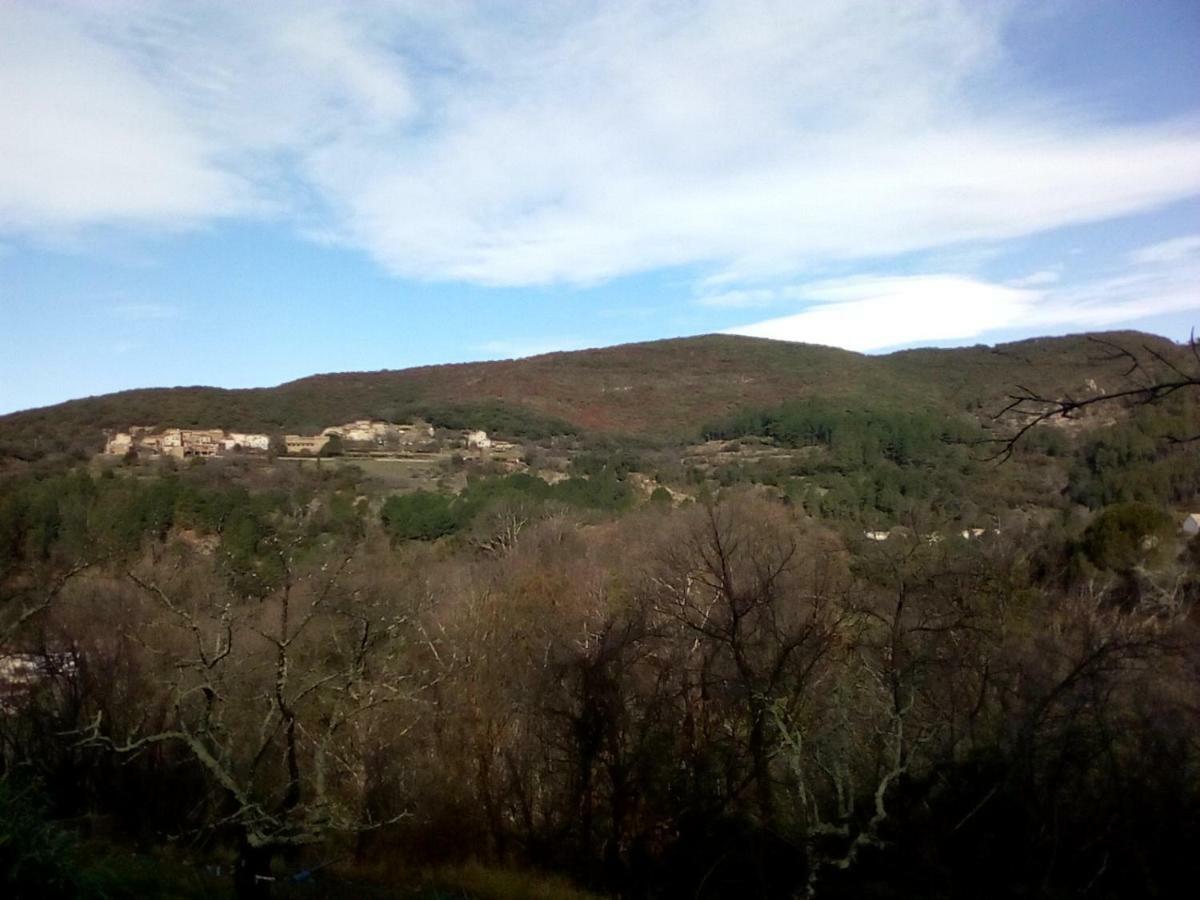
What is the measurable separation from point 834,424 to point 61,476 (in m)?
38.2

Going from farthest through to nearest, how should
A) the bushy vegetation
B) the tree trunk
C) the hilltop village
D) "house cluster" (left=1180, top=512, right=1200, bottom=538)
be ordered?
the hilltop village < the bushy vegetation < "house cluster" (left=1180, top=512, right=1200, bottom=538) < the tree trunk

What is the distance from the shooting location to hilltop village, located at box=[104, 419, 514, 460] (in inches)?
1721

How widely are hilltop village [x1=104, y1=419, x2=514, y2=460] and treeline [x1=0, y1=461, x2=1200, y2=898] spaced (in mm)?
21480

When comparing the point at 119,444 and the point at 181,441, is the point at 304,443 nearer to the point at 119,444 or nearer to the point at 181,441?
the point at 181,441

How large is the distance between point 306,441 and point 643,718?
122 ft

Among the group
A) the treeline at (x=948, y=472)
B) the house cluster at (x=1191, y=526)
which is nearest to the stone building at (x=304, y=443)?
the treeline at (x=948, y=472)

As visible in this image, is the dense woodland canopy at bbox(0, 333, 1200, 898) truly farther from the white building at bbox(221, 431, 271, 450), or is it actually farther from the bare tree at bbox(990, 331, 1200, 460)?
the white building at bbox(221, 431, 271, 450)

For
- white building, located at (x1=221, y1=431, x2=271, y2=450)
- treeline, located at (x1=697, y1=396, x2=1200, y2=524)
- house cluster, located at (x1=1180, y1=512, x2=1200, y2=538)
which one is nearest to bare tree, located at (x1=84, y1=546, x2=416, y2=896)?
treeline, located at (x1=697, y1=396, x2=1200, y2=524)

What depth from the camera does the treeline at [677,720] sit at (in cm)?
1295

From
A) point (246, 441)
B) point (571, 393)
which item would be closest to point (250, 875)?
point (246, 441)

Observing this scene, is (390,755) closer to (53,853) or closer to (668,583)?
(668,583)

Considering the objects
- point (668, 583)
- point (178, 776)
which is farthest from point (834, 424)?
point (178, 776)

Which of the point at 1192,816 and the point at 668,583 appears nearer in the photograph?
the point at 1192,816

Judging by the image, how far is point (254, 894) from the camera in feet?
22.5
